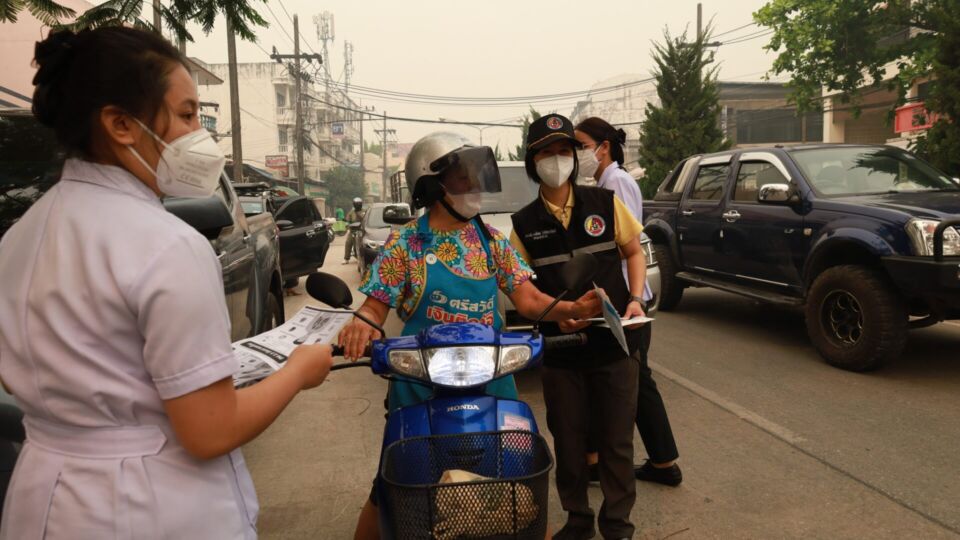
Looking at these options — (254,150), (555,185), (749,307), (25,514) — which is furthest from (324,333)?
(254,150)

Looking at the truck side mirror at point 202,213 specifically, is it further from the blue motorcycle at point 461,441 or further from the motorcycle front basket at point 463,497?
the motorcycle front basket at point 463,497

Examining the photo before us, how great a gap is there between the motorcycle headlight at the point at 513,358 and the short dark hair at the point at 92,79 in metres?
1.18

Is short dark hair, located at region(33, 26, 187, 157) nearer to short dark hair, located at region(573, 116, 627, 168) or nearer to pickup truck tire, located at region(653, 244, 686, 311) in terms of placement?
short dark hair, located at region(573, 116, 627, 168)

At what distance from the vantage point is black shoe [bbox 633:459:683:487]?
378 cm

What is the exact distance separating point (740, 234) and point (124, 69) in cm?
666

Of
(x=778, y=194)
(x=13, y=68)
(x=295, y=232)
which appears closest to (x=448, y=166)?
(x=778, y=194)

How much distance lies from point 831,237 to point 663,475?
315 cm

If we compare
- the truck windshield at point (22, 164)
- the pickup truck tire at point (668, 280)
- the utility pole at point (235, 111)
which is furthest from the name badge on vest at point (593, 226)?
the utility pole at point (235, 111)

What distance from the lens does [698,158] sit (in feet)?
27.7

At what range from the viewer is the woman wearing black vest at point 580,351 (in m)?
3.01

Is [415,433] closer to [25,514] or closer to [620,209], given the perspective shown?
[25,514]

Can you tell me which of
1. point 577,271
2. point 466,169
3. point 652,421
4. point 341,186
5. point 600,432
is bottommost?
point 652,421

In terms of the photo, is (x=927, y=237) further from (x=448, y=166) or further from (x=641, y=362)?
(x=448, y=166)

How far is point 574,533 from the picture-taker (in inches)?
123
